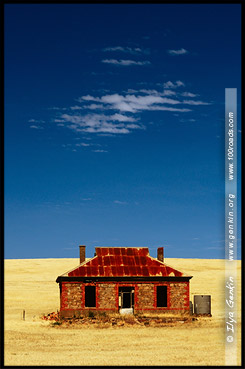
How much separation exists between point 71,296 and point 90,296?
16.4ft

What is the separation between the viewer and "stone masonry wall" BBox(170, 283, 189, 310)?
110 feet

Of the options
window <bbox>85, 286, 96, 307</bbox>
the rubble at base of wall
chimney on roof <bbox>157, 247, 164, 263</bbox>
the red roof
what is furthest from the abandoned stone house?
chimney on roof <bbox>157, 247, 164, 263</bbox>

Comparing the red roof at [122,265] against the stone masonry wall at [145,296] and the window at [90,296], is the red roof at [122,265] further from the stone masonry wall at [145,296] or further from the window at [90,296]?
the window at [90,296]

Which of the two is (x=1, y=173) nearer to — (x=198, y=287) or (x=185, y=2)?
(x=185, y=2)

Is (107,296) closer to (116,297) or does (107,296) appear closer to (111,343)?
(116,297)

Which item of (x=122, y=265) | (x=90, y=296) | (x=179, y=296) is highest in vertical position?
(x=122, y=265)

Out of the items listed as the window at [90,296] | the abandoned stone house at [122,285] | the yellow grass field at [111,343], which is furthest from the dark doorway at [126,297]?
the yellow grass field at [111,343]

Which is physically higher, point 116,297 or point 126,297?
point 116,297

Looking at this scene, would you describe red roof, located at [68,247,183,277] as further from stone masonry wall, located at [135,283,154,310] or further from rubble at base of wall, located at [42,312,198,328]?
rubble at base of wall, located at [42,312,198,328]

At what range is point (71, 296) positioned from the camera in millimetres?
32625

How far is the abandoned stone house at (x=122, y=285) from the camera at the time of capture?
32.7 metres

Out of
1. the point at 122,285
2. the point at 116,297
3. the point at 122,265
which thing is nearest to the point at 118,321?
the point at 116,297

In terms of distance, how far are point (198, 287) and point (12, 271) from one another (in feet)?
111

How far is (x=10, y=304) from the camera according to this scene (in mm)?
46375
